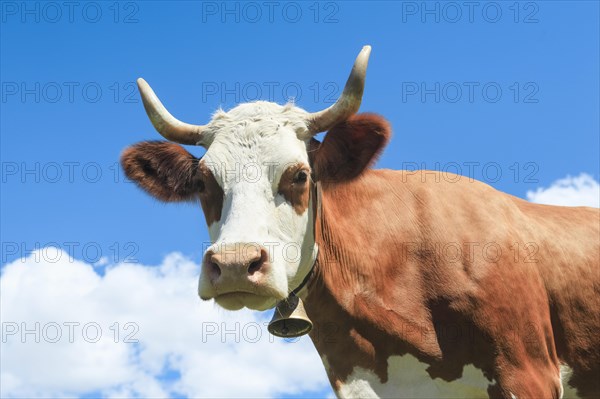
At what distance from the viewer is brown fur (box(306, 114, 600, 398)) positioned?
686 cm

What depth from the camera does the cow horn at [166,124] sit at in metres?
7.25

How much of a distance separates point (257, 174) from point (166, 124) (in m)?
1.59

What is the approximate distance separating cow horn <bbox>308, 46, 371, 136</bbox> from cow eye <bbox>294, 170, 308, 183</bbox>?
0.63 meters

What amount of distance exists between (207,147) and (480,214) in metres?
2.88

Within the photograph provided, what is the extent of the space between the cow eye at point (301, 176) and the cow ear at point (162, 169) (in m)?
1.40

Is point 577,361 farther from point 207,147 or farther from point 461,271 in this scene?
point 207,147

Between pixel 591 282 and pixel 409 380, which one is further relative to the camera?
pixel 591 282

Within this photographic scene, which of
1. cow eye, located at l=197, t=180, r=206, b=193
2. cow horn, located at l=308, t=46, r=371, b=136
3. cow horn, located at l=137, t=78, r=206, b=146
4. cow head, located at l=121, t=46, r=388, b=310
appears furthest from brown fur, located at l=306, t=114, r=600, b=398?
cow horn, located at l=137, t=78, r=206, b=146

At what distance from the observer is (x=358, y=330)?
7.02 m

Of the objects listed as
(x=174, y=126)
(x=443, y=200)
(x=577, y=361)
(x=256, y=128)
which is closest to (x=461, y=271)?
(x=443, y=200)

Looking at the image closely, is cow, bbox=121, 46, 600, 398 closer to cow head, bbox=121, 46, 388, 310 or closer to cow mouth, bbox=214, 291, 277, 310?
cow head, bbox=121, 46, 388, 310

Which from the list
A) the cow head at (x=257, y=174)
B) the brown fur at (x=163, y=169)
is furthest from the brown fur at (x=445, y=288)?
the brown fur at (x=163, y=169)

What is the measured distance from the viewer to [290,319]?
6863 mm

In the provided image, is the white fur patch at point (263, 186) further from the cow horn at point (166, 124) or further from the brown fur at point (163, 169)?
the brown fur at point (163, 169)
